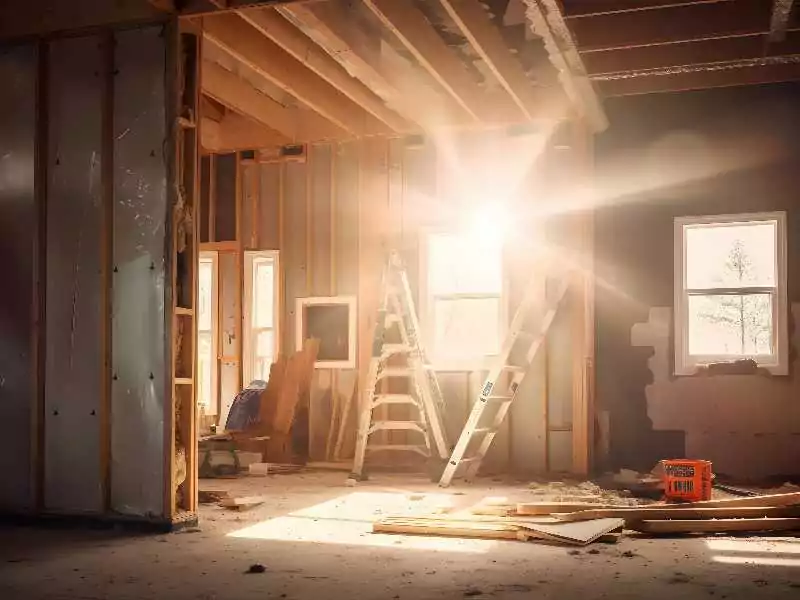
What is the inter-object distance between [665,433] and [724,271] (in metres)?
1.48

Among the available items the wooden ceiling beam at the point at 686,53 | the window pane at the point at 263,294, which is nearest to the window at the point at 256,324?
the window pane at the point at 263,294

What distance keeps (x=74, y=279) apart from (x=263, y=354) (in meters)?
4.00

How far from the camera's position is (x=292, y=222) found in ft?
31.4

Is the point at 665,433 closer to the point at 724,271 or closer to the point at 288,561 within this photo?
the point at 724,271

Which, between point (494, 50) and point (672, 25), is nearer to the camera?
point (494, 50)

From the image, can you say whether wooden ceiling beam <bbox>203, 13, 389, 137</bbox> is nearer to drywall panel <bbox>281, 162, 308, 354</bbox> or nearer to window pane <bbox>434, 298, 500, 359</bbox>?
drywall panel <bbox>281, 162, 308, 354</bbox>

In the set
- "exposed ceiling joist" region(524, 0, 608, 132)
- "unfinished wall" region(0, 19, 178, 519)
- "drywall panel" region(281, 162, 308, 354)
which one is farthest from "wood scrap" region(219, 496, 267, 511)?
"exposed ceiling joist" region(524, 0, 608, 132)

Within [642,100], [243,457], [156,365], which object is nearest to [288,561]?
[156,365]

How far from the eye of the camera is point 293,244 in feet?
31.3

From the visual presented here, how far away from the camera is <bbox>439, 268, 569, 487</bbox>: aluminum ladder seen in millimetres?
7957

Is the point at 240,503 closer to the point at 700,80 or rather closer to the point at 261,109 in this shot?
the point at 261,109

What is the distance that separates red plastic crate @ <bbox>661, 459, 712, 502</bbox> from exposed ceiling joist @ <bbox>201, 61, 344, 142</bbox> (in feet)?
15.2

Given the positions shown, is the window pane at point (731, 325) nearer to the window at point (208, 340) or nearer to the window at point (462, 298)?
the window at point (462, 298)

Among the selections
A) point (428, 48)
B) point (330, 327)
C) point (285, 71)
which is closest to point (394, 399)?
point (330, 327)
